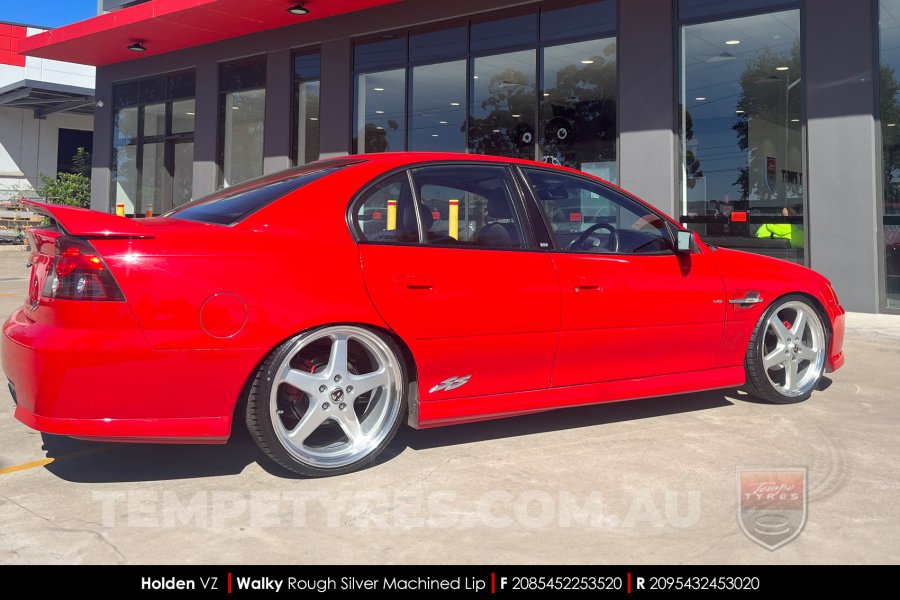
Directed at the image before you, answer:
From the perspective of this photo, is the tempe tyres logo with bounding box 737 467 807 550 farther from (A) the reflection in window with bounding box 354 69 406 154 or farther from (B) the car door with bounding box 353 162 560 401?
(A) the reflection in window with bounding box 354 69 406 154

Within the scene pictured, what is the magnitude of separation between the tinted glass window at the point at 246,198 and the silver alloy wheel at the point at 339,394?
0.63 metres

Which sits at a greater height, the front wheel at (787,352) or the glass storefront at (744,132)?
the glass storefront at (744,132)

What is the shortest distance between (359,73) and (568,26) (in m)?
3.98

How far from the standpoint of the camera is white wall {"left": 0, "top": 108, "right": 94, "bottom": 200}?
29.1 m

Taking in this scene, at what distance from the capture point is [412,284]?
3.31 metres

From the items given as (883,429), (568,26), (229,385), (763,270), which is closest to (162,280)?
(229,385)

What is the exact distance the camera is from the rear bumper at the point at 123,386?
279cm

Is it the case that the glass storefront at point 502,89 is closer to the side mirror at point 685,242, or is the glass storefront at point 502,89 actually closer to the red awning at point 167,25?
the red awning at point 167,25

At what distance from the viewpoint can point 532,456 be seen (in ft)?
11.6

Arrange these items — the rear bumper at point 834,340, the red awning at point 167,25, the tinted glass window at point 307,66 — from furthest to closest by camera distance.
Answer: the tinted glass window at point 307,66, the red awning at point 167,25, the rear bumper at point 834,340

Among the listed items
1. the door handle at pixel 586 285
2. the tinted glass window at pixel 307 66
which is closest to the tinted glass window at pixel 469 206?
the door handle at pixel 586 285

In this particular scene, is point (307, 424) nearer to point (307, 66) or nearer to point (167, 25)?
point (307, 66)

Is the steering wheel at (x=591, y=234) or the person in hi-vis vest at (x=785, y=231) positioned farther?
the person in hi-vis vest at (x=785, y=231)

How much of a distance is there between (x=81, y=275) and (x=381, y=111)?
11.0 metres
